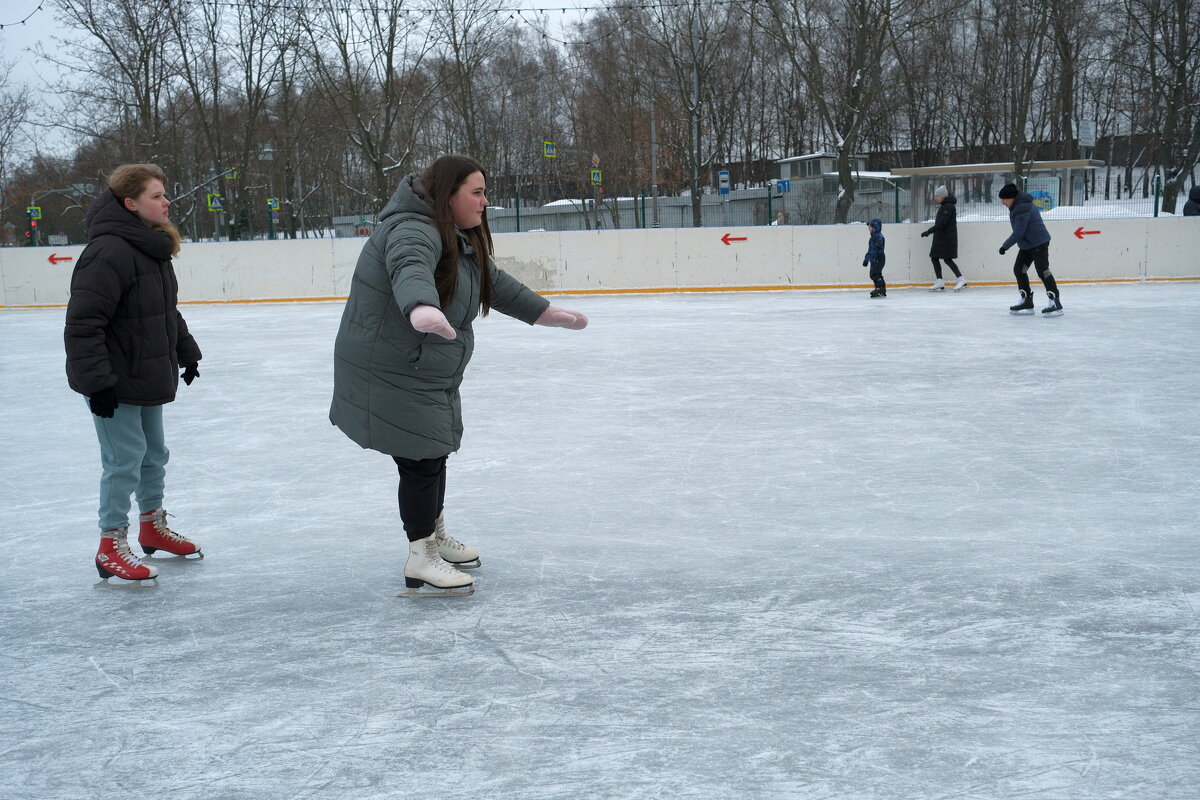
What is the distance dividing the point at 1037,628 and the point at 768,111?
46304 millimetres

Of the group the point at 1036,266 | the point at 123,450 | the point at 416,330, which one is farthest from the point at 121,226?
the point at 1036,266

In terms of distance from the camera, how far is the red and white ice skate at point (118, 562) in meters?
3.53

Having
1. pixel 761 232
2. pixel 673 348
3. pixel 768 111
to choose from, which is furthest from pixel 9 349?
pixel 768 111

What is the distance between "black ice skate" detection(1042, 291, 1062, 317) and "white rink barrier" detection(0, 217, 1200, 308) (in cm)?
435

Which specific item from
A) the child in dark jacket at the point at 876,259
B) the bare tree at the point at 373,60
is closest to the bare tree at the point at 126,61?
the bare tree at the point at 373,60

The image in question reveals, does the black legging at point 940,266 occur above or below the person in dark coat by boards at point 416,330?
below

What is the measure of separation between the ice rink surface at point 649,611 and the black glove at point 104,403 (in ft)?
1.93

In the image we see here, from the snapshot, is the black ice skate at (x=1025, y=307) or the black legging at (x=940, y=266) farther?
the black legging at (x=940, y=266)

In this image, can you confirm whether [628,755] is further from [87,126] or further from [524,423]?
[87,126]

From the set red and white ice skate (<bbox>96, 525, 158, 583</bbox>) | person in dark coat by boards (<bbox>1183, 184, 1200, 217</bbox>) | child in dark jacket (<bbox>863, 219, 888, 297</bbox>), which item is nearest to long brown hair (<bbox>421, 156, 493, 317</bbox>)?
red and white ice skate (<bbox>96, 525, 158, 583</bbox>)

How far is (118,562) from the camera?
3.55 m

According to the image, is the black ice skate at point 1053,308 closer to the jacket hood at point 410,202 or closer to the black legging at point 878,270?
the black legging at point 878,270

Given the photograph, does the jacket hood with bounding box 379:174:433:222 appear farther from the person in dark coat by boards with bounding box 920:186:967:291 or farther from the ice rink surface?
the person in dark coat by boards with bounding box 920:186:967:291

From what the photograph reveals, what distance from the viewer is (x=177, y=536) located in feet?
12.5
